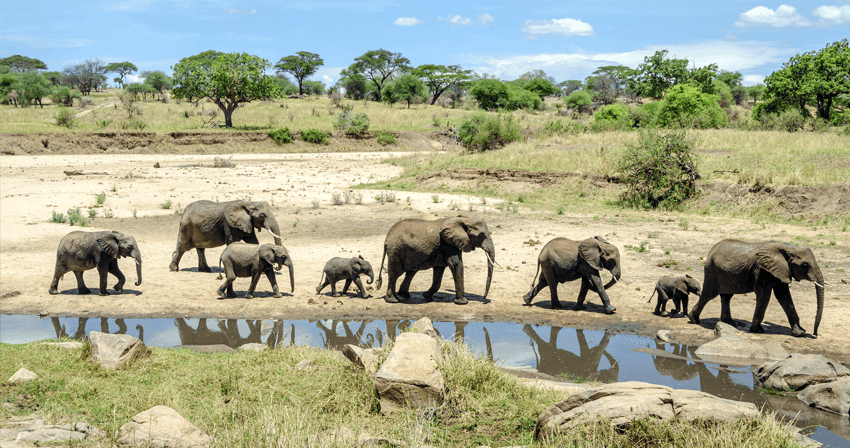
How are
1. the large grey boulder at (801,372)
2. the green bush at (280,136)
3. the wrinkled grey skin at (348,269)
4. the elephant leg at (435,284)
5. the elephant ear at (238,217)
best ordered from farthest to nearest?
the green bush at (280,136)
the elephant ear at (238,217)
the elephant leg at (435,284)
the wrinkled grey skin at (348,269)
the large grey boulder at (801,372)

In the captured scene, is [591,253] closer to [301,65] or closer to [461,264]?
[461,264]

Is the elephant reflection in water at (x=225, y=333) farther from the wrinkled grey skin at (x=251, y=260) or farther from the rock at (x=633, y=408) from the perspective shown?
the rock at (x=633, y=408)

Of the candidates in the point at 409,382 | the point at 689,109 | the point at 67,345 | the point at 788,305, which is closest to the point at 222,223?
the point at 67,345

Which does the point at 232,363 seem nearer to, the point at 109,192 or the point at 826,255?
the point at 826,255

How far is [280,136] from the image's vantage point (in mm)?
46781

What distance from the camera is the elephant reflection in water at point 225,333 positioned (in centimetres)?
960

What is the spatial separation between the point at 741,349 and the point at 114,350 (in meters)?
8.47

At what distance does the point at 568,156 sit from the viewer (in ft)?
88.9

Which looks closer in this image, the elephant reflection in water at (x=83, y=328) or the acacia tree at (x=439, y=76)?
the elephant reflection in water at (x=83, y=328)

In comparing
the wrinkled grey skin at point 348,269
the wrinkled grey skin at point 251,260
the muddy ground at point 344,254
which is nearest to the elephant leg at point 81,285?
the muddy ground at point 344,254

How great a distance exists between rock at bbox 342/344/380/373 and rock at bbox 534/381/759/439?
1.97m

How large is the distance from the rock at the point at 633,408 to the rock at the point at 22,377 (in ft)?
18.2

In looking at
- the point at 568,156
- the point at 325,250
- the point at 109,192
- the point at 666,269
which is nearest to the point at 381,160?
the point at 568,156

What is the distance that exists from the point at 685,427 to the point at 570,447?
1.13 metres
